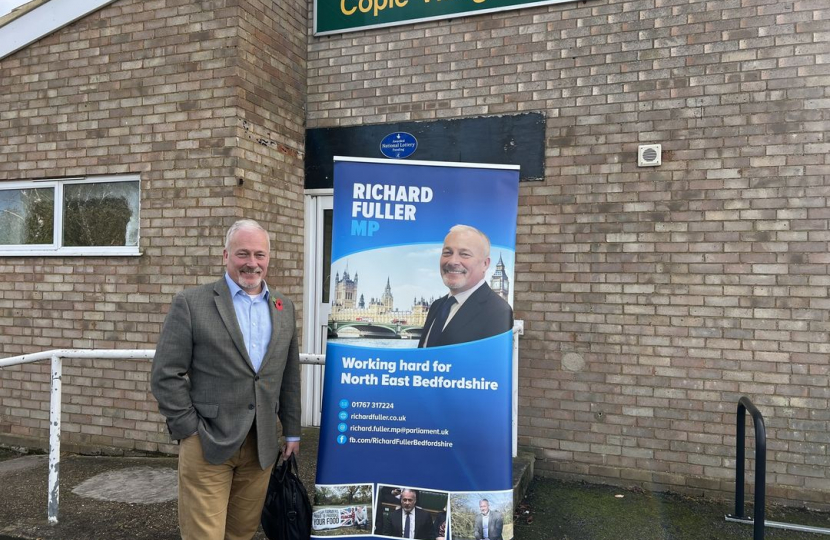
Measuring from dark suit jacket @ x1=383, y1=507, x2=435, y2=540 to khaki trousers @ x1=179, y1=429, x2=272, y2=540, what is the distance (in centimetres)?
63

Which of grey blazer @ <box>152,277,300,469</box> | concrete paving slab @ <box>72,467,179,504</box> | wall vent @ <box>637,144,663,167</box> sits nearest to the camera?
grey blazer @ <box>152,277,300,469</box>

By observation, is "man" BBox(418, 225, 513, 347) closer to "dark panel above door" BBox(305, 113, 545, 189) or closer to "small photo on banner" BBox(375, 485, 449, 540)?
"small photo on banner" BBox(375, 485, 449, 540)

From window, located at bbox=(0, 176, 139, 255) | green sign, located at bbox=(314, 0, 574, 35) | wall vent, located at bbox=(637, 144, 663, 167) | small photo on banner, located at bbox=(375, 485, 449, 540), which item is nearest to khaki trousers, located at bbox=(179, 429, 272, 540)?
small photo on banner, located at bbox=(375, 485, 449, 540)

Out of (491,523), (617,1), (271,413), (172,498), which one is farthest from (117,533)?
(617,1)

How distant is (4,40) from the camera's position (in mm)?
5445

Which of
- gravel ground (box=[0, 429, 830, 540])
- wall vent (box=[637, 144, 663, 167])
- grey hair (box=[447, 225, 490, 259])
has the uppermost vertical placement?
wall vent (box=[637, 144, 663, 167])

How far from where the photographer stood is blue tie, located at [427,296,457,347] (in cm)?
298

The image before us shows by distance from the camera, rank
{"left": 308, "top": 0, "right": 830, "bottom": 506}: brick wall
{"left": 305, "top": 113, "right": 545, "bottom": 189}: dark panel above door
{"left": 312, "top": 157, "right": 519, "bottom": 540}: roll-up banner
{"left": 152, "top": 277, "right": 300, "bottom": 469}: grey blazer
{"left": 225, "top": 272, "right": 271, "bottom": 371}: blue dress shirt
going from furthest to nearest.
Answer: {"left": 305, "top": 113, "right": 545, "bottom": 189}: dark panel above door → {"left": 308, "top": 0, "right": 830, "bottom": 506}: brick wall → {"left": 312, "top": 157, "right": 519, "bottom": 540}: roll-up banner → {"left": 225, "top": 272, "right": 271, "bottom": 371}: blue dress shirt → {"left": 152, "top": 277, "right": 300, "bottom": 469}: grey blazer

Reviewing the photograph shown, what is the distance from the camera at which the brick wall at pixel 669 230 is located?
164 inches

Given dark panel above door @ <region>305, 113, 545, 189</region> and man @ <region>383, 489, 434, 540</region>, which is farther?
dark panel above door @ <region>305, 113, 545, 189</region>

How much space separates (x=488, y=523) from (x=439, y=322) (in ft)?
3.23

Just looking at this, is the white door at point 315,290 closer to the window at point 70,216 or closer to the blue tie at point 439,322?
the window at point 70,216

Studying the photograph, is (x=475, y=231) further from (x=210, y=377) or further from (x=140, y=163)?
(x=140, y=163)

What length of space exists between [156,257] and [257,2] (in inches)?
90.4
